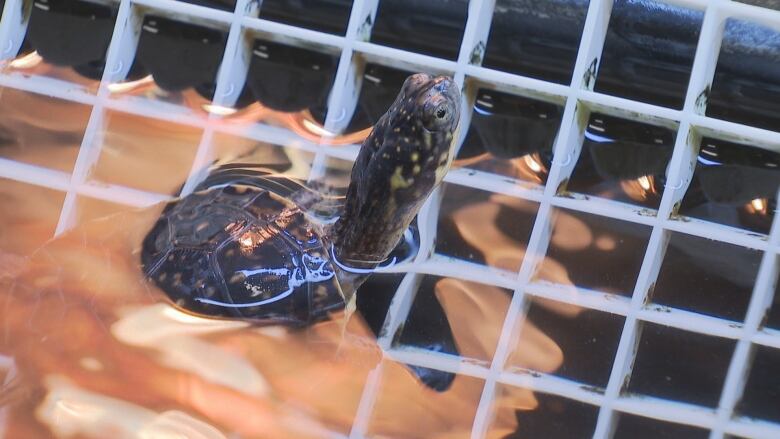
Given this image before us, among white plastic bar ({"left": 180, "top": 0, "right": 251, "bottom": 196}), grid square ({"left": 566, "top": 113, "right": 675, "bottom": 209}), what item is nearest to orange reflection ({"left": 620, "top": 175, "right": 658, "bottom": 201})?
grid square ({"left": 566, "top": 113, "right": 675, "bottom": 209})

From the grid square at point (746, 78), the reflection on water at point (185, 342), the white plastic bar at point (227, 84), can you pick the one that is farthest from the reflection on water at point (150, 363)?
the grid square at point (746, 78)

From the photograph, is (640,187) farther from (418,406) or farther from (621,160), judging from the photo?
(418,406)

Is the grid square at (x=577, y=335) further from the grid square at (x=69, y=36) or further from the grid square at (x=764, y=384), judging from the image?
the grid square at (x=69, y=36)

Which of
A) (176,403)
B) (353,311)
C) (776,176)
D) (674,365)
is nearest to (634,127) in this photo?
(776,176)

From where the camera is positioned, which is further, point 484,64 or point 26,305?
point 484,64

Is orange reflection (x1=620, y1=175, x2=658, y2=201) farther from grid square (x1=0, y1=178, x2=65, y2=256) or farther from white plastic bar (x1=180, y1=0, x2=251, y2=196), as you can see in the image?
grid square (x1=0, y1=178, x2=65, y2=256)

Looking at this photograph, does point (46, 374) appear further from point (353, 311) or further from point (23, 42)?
point (23, 42)
